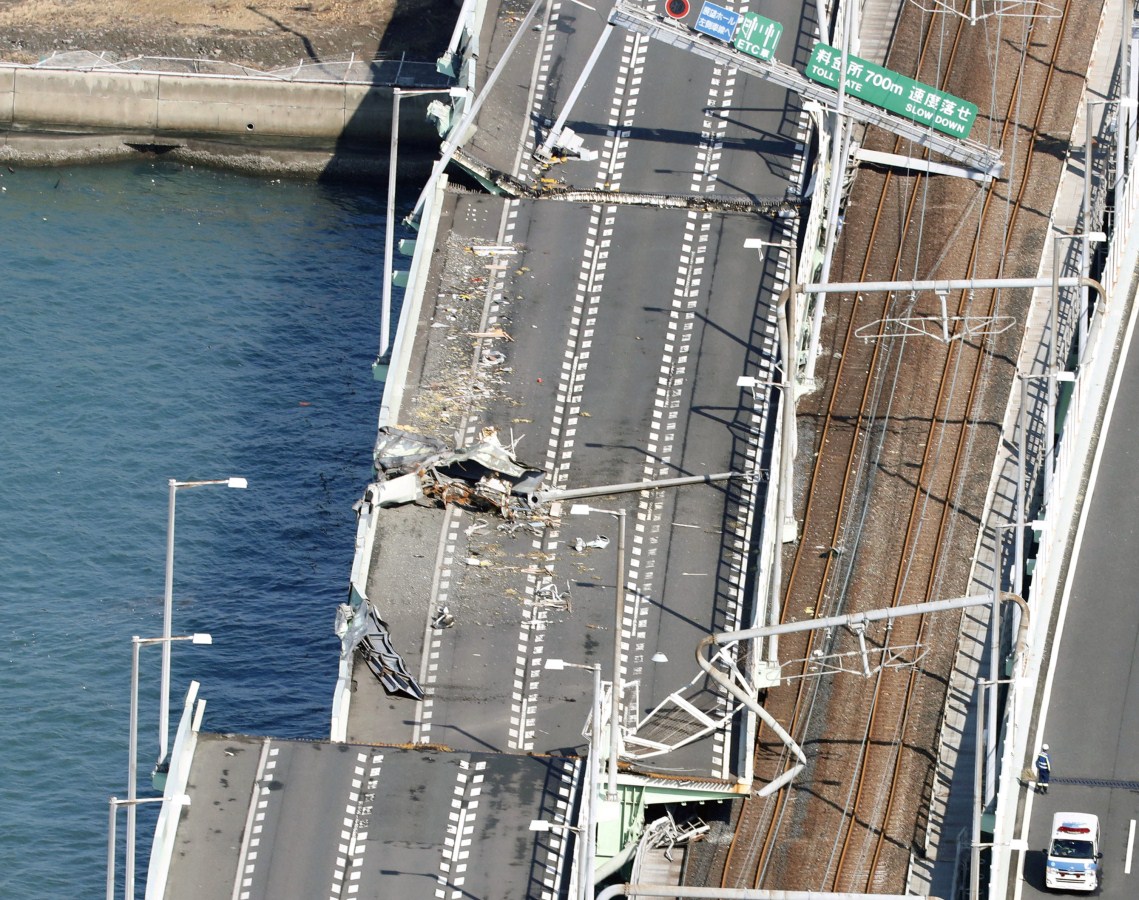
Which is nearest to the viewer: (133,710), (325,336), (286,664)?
(133,710)

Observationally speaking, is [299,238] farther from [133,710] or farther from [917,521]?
[133,710]

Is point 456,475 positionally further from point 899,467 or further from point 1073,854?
point 1073,854

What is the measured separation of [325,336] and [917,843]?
144 ft

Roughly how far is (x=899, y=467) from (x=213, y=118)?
169ft

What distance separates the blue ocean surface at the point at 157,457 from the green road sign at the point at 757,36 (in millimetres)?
25257

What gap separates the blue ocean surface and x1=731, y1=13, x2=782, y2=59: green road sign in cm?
2526

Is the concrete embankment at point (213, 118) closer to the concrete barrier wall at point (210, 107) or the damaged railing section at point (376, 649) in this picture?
the concrete barrier wall at point (210, 107)

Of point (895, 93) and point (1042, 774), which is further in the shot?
point (895, 93)

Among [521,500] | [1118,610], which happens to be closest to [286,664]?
[521,500]

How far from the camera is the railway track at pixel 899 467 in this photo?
88.9 metres

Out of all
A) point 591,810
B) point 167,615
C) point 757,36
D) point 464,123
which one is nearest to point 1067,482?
point 757,36

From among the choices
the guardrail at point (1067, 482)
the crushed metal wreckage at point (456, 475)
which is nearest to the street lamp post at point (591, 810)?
the guardrail at point (1067, 482)

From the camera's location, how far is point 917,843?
291 ft

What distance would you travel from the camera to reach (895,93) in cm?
10156
